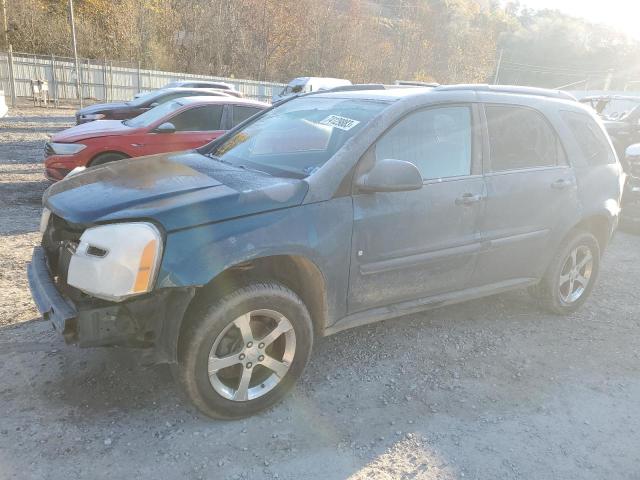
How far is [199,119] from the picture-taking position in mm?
8086

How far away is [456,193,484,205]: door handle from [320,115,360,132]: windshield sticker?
876mm

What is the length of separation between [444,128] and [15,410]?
123 inches

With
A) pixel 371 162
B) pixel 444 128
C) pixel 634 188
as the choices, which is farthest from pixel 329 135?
pixel 634 188

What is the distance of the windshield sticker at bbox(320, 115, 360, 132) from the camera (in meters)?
A: 3.24

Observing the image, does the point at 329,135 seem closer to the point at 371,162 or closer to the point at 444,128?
the point at 371,162

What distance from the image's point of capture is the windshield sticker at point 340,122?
3.24m

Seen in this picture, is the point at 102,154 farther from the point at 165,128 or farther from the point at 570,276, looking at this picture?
the point at 570,276

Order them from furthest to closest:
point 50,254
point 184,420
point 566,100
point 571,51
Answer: point 571,51
point 566,100
point 50,254
point 184,420

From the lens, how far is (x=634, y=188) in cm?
785

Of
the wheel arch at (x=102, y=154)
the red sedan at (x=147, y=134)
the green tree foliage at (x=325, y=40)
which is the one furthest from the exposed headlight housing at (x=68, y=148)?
the green tree foliage at (x=325, y=40)

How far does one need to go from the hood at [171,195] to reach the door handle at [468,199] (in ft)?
3.83

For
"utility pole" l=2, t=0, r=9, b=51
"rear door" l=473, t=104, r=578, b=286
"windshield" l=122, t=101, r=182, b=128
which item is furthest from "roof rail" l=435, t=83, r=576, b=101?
"utility pole" l=2, t=0, r=9, b=51

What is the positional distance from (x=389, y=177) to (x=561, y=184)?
1880 millimetres

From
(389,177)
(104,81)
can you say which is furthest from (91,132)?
(104,81)
